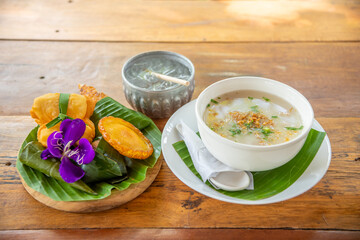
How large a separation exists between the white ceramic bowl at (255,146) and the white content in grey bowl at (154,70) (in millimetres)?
285

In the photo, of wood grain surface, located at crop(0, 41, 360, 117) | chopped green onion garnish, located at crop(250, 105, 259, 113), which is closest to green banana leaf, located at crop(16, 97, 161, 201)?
wood grain surface, located at crop(0, 41, 360, 117)

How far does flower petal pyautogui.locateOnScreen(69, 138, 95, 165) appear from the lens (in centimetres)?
115

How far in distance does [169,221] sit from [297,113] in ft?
1.88

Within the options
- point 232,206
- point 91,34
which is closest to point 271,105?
point 232,206

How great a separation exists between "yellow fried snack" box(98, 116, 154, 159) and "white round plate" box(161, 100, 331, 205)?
0.08m

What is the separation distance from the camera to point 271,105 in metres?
1.28

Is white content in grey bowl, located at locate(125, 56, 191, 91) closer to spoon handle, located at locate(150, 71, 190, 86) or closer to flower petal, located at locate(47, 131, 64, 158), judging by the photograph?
spoon handle, located at locate(150, 71, 190, 86)

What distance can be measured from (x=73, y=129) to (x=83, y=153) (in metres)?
0.10

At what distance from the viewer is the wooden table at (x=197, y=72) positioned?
1.11 m

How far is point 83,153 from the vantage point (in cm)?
117

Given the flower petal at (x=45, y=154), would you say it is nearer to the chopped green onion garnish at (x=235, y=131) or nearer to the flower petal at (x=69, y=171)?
the flower petal at (x=69, y=171)

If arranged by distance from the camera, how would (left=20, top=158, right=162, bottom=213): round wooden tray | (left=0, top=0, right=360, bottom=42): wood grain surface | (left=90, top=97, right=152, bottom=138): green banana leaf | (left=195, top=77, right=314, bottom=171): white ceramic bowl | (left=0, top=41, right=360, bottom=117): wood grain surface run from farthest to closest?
1. (left=0, top=0, right=360, bottom=42): wood grain surface
2. (left=0, top=41, right=360, bottom=117): wood grain surface
3. (left=90, top=97, right=152, bottom=138): green banana leaf
4. (left=20, top=158, right=162, bottom=213): round wooden tray
5. (left=195, top=77, right=314, bottom=171): white ceramic bowl

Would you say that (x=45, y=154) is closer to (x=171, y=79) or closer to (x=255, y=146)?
(x=171, y=79)

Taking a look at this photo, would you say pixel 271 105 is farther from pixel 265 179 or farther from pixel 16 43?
pixel 16 43
